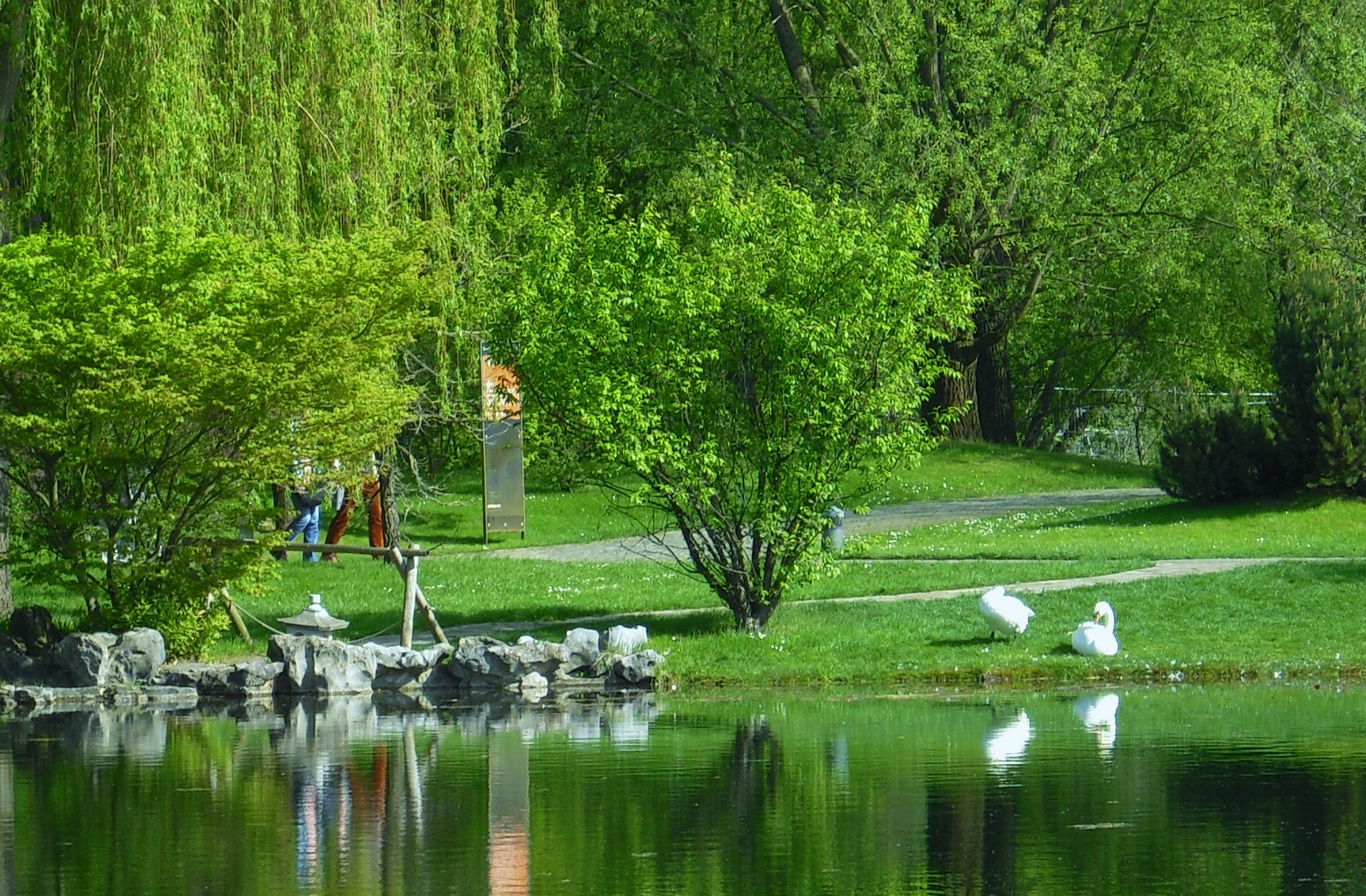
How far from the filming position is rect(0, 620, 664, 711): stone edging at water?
18109mm

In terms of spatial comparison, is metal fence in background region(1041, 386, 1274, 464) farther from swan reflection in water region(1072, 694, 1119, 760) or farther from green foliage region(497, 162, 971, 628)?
swan reflection in water region(1072, 694, 1119, 760)

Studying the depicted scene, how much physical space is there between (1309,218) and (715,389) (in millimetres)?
22560

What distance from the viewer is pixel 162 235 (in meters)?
18.1

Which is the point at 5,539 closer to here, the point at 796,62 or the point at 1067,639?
the point at 1067,639

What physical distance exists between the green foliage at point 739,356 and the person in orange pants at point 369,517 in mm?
7399

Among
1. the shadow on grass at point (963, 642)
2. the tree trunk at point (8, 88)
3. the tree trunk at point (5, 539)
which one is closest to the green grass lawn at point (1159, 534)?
the shadow on grass at point (963, 642)

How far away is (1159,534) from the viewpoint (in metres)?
27.8

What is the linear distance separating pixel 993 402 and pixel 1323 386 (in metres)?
14.2

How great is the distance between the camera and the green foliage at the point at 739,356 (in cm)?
1864

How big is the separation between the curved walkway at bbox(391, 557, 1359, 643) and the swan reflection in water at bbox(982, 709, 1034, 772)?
20.3 feet

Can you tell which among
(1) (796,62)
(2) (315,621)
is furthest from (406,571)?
(1) (796,62)

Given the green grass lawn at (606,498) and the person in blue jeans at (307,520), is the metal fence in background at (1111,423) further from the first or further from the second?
the person in blue jeans at (307,520)

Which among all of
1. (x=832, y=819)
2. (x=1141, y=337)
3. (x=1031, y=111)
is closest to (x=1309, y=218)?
(x=1031, y=111)

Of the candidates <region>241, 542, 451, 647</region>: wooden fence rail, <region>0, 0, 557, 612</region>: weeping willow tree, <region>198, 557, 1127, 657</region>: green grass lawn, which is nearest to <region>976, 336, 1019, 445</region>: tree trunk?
<region>198, 557, 1127, 657</region>: green grass lawn
